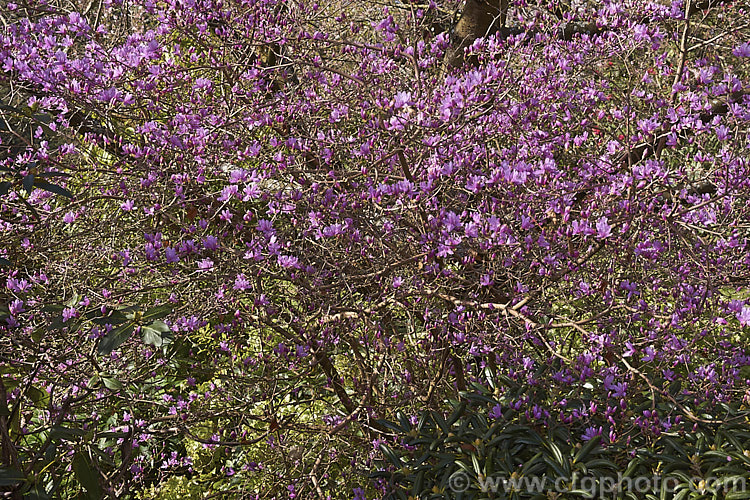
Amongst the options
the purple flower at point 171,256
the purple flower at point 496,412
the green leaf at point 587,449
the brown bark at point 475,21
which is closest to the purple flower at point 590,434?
the green leaf at point 587,449

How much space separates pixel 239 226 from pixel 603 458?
70.9 inches

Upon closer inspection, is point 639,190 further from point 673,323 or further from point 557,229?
point 673,323

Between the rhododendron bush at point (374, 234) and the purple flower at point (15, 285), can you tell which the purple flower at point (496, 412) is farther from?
the purple flower at point (15, 285)

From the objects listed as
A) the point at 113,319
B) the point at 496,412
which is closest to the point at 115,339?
the point at 113,319

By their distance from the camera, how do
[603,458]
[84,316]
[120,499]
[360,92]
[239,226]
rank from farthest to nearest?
[120,499] < [360,92] < [239,226] < [603,458] < [84,316]

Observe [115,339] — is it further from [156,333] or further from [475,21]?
[475,21]

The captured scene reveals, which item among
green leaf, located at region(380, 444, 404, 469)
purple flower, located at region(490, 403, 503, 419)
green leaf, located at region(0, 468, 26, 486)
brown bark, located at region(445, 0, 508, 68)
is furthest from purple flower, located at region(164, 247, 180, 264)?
brown bark, located at region(445, 0, 508, 68)

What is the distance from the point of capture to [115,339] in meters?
2.11

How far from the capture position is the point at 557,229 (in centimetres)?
267

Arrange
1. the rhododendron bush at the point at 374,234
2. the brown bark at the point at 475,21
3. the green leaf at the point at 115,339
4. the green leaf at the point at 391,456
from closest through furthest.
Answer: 1. the green leaf at the point at 115,339
2. the rhododendron bush at the point at 374,234
3. the green leaf at the point at 391,456
4. the brown bark at the point at 475,21

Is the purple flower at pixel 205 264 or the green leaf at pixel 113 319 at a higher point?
the purple flower at pixel 205 264

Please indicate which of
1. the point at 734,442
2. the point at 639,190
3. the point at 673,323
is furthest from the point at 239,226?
the point at 734,442

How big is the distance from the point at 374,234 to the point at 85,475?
1.42 meters

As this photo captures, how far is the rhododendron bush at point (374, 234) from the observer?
8.80ft
